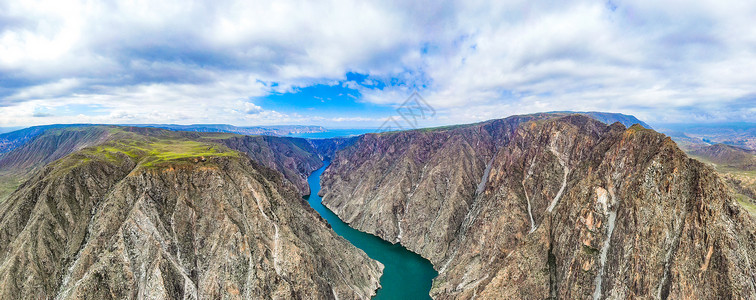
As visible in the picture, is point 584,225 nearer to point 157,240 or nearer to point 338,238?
point 338,238

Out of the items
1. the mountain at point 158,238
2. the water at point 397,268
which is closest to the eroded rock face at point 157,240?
the mountain at point 158,238

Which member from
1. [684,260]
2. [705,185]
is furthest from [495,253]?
[705,185]

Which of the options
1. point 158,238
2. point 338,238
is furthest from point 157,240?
point 338,238

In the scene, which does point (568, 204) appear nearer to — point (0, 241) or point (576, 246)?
point (576, 246)

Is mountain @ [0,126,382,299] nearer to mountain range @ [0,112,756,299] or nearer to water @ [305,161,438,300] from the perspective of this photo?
mountain range @ [0,112,756,299]

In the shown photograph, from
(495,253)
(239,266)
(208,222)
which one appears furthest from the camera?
(495,253)

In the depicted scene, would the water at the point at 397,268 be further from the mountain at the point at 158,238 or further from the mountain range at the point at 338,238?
the mountain at the point at 158,238

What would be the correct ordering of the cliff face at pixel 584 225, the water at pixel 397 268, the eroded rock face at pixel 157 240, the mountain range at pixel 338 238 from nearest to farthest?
the cliff face at pixel 584 225, the mountain range at pixel 338 238, the eroded rock face at pixel 157 240, the water at pixel 397 268
